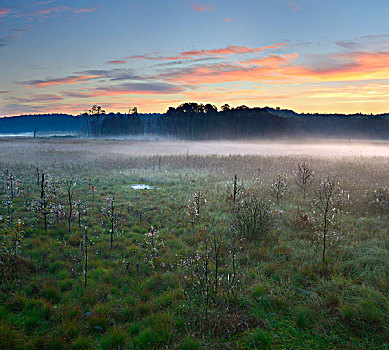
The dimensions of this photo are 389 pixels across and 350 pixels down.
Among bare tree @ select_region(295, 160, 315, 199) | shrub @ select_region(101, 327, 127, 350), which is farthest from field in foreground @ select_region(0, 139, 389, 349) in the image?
bare tree @ select_region(295, 160, 315, 199)

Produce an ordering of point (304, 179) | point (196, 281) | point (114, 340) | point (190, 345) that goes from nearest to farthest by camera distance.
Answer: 1. point (190, 345)
2. point (114, 340)
3. point (196, 281)
4. point (304, 179)

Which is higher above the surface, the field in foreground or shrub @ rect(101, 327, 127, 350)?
the field in foreground

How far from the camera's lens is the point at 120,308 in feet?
13.8

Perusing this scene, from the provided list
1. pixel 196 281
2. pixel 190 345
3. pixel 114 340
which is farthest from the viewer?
pixel 196 281

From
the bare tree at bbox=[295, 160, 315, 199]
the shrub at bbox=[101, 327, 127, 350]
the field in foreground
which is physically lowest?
the shrub at bbox=[101, 327, 127, 350]

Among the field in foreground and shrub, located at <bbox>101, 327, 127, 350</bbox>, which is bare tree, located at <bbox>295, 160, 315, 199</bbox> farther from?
shrub, located at <bbox>101, 327, 127, 350</bbox>

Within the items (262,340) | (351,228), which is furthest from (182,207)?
(262,340)

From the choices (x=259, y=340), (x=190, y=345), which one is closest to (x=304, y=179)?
(x=259, y=340)

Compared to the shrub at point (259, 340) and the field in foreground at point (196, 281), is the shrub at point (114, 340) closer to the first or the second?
the field in foreground at point (196, 281)

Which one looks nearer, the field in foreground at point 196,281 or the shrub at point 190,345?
the shrub at point 190,345

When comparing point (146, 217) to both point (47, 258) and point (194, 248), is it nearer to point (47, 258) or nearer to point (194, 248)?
point (194, 248)

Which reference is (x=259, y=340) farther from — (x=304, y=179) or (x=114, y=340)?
(x=304, y=179)

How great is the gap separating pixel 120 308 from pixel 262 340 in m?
2.19

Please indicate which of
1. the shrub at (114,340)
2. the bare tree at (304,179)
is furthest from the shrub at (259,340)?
the bare tree at (304,179)
